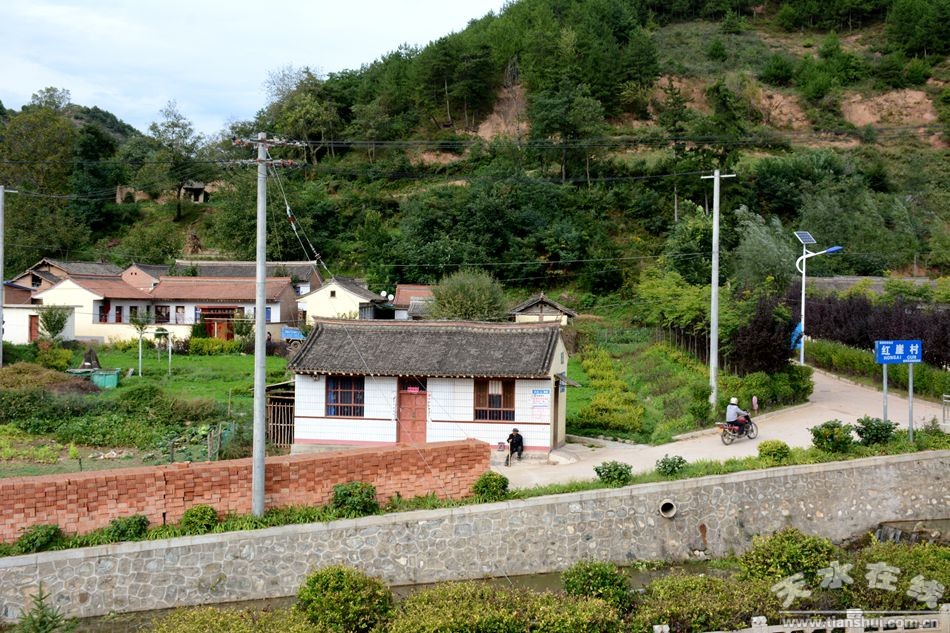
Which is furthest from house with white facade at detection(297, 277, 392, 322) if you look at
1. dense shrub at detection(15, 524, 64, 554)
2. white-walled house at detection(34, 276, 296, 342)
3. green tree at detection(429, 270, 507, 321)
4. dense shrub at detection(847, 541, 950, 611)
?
dense shrub at detection(847, 541, 950, 611)

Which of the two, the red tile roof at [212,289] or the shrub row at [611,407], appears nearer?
the shrub row at [611,407]

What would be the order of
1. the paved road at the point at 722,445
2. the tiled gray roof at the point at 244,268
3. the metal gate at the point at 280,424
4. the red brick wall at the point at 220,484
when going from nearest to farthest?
the red brick wall at the point at 220,484 → the paved road at the point at 722,445 → the metal gate at the point at 280,424 → the tiled gray roof at the point at 244,268

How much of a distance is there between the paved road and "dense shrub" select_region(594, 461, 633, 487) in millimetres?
996

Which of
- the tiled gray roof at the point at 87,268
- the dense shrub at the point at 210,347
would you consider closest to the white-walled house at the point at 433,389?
the dense shrub at the point at 210,347

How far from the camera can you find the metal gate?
2114cm

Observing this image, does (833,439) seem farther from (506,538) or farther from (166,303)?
(166,303)

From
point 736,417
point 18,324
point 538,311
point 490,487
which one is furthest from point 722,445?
point 18,324

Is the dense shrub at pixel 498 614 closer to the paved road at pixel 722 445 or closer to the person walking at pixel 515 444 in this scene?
the paved road at pixel 722 445

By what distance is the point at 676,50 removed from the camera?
304 ft

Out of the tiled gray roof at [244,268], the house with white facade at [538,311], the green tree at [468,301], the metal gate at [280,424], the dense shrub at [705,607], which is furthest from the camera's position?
the tiled gray roof at [244,268]

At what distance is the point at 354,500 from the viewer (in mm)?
15031

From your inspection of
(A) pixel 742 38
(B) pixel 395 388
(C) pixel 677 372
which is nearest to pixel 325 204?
(C) pixel 677 372

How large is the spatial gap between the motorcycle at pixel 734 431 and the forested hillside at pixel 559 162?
12.3 m

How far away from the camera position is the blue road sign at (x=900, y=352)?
18656 mm
